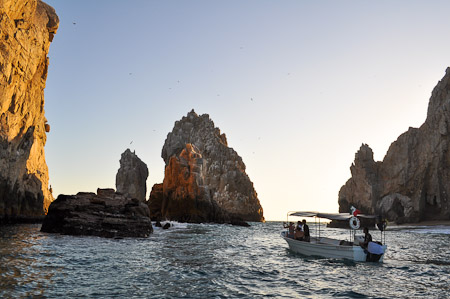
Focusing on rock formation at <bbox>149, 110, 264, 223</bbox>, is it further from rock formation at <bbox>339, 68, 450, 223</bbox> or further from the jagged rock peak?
rock formation at <bbox>339, 68, 450, 223</bbox>

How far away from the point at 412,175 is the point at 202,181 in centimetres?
5994

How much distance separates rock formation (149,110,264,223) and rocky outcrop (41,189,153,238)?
52.7 metres

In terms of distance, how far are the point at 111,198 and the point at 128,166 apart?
347 ft

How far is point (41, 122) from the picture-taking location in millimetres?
85188

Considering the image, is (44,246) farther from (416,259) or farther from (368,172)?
(368,172)

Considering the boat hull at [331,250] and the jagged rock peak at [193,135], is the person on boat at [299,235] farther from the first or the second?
the jagged rock peak at [193,135]

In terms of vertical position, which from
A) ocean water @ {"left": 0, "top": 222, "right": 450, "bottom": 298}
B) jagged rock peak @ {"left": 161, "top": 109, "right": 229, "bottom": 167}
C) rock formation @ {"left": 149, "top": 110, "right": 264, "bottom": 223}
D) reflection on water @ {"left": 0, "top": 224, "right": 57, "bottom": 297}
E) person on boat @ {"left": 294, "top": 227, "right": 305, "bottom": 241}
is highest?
jagged rock peak @ {"left": 161, "top": 109, "right": 229, "bottom": 167}

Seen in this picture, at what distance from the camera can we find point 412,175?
93750mm

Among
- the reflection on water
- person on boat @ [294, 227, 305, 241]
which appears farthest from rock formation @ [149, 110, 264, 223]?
the reflection on water

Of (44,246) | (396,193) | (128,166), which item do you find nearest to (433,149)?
(396,193)

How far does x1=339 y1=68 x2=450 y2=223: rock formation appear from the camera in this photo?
8231cm

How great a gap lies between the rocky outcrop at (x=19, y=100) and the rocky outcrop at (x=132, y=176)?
72.3m

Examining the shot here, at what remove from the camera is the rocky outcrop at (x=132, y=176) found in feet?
462

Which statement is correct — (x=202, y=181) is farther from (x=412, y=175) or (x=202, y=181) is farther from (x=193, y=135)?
(x=193, y=135)
